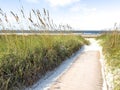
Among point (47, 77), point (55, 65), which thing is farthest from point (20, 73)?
point (55, 65)

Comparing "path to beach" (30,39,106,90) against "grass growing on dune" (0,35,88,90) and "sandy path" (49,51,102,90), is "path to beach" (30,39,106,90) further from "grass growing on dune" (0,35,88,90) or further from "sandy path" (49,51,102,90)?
"grass growing on dune" (0,35,88,90)

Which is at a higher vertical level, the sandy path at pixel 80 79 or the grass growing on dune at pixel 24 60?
the grass growing on dune at pixel 24 60

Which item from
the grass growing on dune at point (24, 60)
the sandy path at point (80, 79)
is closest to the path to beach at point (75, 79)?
the sandy path at point (80, 79)

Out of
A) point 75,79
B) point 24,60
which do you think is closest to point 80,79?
point 75,79

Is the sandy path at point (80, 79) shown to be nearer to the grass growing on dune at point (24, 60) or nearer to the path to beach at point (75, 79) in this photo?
the path to beach at point (75, 79)

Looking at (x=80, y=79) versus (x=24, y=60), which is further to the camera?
(x=80, y=79)

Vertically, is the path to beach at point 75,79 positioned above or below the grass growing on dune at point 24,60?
below

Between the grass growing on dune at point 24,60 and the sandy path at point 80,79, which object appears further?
the sandy path at point 80,79

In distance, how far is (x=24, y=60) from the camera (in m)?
7.48

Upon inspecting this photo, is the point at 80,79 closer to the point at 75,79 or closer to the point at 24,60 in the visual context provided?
the point at 75,79

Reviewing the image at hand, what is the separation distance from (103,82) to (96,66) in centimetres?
267

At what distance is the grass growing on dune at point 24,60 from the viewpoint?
656cm

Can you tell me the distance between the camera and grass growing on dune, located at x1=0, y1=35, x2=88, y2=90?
6559mm

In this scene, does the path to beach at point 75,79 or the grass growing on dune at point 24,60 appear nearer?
the grass growing on dune at point 24,60
